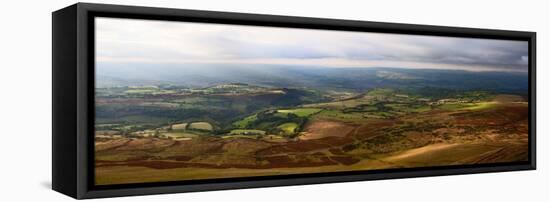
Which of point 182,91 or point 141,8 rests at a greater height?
point 141,8

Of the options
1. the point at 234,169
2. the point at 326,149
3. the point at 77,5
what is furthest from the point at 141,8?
the point at 326,149

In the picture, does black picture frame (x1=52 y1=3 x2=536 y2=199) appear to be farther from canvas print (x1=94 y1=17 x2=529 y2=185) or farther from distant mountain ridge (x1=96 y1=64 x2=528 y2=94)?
distant mountain ridge (x1=96 y1=64 x2=528 y2=94)

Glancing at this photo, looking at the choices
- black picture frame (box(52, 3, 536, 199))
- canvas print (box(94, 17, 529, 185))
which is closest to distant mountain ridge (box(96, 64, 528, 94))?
canvas print (box(94, 17, 529, 185))

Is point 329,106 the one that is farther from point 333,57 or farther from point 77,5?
point 77,5

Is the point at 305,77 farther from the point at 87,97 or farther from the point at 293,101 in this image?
the point at 87,97

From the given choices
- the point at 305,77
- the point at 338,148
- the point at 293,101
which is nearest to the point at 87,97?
the point at 293,101

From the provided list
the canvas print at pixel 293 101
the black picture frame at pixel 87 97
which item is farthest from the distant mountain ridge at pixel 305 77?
the black picture frame at pixel 87 97

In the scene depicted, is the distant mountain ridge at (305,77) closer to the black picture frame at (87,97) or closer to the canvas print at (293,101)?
the canvas print at (293,101)
